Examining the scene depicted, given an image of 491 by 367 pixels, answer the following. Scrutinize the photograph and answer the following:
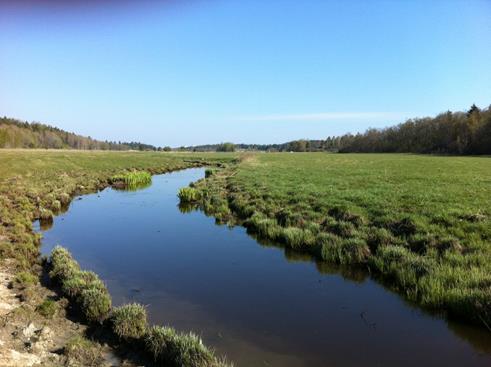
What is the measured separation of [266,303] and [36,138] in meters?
149

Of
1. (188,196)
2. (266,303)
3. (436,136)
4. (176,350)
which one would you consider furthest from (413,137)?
(176,350)

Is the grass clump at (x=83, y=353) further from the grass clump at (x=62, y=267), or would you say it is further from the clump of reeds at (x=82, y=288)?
the grass clump at (x=62, y=267)

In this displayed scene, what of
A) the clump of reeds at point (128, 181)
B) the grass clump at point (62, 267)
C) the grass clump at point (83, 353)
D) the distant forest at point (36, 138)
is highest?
the distant forest at point (36, 138)

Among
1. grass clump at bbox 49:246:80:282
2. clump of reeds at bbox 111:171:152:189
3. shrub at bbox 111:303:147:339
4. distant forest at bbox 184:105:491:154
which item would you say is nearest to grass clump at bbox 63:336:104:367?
shrub at bbox 111:303:147:339

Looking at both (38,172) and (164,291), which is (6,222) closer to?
(164,291)

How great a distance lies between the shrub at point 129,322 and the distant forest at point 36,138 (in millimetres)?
122968

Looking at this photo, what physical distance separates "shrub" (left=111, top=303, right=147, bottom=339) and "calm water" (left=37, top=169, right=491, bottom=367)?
66 centimetres

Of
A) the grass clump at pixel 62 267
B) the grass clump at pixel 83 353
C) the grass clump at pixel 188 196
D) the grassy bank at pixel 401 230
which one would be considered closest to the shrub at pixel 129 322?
the grass clump at pixel 83 353

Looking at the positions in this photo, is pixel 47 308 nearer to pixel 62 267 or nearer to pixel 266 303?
pixel 62 267

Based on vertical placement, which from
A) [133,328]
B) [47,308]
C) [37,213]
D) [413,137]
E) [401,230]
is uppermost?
[413,137]

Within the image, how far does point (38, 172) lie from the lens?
34625 millimetres

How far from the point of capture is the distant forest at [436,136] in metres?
80.4

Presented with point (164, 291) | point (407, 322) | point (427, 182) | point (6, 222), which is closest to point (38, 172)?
point (6, 222)

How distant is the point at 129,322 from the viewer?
7152mm
